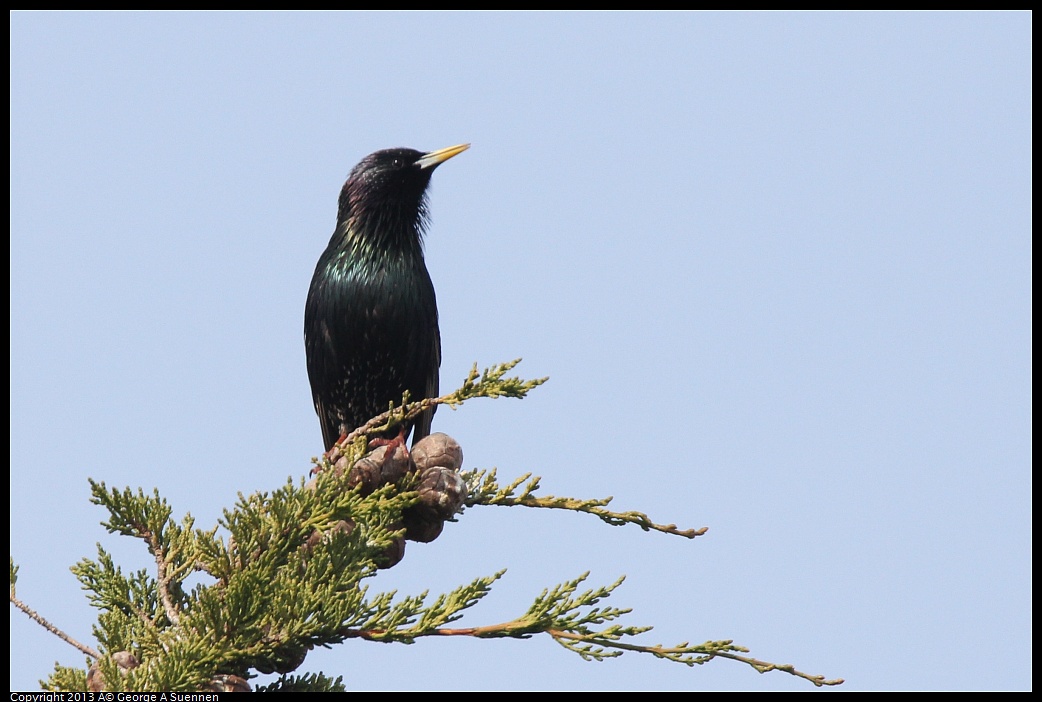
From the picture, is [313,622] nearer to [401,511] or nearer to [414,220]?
[401,511]

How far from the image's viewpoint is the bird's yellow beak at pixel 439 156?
17.6 feet

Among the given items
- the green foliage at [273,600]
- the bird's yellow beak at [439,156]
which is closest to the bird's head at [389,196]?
the bird's yellow beak at [439,156]

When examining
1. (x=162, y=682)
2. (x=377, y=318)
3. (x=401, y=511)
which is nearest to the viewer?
(x=162, y=682)

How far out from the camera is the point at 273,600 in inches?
113

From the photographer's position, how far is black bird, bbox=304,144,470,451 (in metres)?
4.96

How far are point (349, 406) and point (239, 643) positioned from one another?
2.30 m

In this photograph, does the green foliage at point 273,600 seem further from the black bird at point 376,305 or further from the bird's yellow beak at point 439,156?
the bird's yellow beak at point 439,156

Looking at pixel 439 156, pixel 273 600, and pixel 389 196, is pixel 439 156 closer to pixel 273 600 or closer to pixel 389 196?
pixel 389 196

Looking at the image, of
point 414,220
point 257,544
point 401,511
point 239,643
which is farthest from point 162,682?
point 414,220

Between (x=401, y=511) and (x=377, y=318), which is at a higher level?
(x=377, y=318)

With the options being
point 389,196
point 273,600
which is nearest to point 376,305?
point 389,196

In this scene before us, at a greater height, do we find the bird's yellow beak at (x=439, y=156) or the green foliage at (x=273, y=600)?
the bird's yellow beak at (x=439, y=156)

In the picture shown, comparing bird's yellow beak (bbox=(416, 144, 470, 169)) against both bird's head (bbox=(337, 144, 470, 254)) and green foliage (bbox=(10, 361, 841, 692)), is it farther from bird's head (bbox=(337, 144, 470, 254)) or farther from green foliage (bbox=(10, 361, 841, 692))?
green foliage (bbox=(10, 361, 841, 692))

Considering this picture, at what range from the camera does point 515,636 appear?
2.94m
